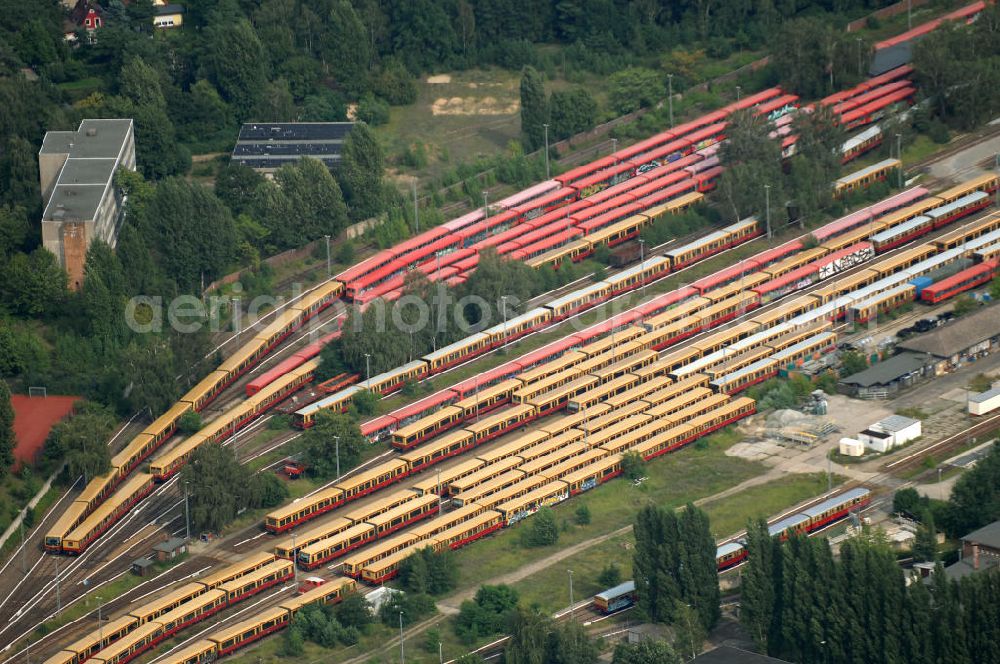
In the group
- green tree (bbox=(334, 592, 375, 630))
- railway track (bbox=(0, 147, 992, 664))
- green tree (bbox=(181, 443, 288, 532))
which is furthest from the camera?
green tree (bbox=(181, 443, 288, 532))

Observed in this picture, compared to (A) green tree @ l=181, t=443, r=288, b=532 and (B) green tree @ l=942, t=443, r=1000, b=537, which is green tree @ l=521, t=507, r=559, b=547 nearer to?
(A) green tree @ l=181, t=443, r=288, b=532

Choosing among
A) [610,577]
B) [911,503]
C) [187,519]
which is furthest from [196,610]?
[911,503]

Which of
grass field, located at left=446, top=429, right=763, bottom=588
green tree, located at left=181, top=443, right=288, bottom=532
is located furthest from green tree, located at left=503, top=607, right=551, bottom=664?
green tree, located at left=181, top=443, right=288, bottom=532

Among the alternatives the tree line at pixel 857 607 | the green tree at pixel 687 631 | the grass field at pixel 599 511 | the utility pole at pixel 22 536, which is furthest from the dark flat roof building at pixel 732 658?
the utility pole at pixel 22 536

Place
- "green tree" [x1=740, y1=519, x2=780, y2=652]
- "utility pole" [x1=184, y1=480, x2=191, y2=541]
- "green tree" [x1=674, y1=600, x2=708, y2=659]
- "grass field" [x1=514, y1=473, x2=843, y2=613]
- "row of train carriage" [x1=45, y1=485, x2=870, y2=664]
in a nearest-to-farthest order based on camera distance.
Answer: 1. "green tree" [x1=740, y1=519, x2=780, y2=652]
2. "green tree" [x1=674, y1=600, x2=708, y2=659]
3. "row of train carriage" [x1=45, y1=485, x2=870, y2=664]
4. "grass field" [x1=514, y1=473, x2=843, y2=613]
5. "utility pole" [x1=184, y1=480, x2=191, y2=541]

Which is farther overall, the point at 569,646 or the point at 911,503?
the point at 911,503

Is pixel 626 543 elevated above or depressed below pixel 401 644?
below

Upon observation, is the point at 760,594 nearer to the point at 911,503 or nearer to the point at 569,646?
the point at 569,646
